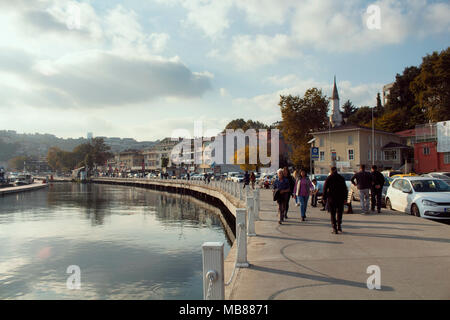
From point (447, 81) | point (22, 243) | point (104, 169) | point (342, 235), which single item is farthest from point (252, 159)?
point (104, 169)

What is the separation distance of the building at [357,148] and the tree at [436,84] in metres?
7.24

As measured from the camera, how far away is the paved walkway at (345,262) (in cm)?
545

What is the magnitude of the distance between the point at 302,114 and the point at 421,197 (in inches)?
1879

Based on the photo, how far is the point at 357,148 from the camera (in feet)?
177

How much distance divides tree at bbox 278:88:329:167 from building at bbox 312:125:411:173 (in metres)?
2.56

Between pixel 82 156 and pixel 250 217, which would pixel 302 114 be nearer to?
pixel 250 217

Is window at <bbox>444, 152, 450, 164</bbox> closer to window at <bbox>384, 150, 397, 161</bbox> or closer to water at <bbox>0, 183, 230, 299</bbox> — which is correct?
window at <bbox>384, 150, 397, 161</bbox>

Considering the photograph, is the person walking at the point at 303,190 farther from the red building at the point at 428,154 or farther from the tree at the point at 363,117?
the tree at the point at 363,117

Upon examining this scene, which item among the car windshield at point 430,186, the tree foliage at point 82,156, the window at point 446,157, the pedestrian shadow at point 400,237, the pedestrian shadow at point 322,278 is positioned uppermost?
the tree foliage at point 82,156

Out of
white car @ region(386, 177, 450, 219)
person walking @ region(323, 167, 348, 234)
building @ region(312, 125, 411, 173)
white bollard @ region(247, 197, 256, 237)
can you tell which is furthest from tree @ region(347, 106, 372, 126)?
white bollard @ region(247, 197, 256, 237)

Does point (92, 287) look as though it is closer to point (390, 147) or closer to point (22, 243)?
point (22, 243)

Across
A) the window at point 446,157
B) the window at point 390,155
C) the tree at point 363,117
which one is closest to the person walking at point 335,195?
the window at point 446,157

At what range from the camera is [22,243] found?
19.1m

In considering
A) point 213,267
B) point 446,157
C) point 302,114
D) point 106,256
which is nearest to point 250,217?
point 213,267
